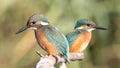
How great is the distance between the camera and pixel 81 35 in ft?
6.06

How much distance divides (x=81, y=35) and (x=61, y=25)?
1911 mm

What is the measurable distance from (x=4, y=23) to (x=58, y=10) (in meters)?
0.37

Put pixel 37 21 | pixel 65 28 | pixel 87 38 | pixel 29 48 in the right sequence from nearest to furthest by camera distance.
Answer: pixel 37 21 → pixel 87 38 → pixel 65 28 → pixel 29 48

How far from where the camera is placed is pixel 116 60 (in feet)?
13.5

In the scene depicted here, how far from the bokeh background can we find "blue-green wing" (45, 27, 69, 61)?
1.93 metres

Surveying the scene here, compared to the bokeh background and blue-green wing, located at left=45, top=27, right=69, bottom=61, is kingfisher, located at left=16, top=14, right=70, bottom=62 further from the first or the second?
the bokeh background

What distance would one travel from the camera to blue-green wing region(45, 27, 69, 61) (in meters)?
1.69

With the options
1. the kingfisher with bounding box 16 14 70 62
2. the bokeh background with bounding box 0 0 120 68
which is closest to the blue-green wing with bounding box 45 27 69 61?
the kingfisher with bounding box 16 14 70 62

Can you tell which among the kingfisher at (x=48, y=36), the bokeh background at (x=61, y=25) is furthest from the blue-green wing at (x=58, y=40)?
the bokeh background at (x=61, y=25)

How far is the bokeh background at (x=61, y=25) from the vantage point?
3830 mm

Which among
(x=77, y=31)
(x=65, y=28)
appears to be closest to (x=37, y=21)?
(x=77, y=31)

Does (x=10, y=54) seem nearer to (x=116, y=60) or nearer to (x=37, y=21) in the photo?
(x=116, y=60)

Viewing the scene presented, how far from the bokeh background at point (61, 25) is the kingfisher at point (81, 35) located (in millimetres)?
1803

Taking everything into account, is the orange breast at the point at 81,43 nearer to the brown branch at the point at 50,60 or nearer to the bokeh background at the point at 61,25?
the brown branch at the point at 50,60
